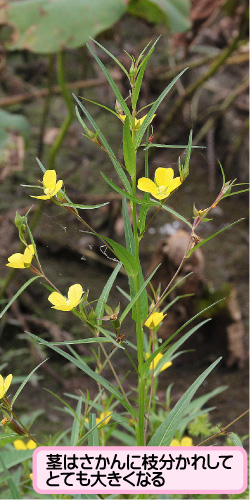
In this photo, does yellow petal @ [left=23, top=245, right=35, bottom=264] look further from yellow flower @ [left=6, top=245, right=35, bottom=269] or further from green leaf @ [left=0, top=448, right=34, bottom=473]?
green leaf @ [left=0, top=448, right=34, bottom=473]

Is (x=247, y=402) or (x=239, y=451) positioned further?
(x=247, y=402)

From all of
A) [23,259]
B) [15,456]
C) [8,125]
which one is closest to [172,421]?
[23,259]

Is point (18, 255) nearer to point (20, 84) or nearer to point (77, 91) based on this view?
point (77, 91)

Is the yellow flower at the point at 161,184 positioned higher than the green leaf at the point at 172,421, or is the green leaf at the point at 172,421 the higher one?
the yellow flower at the point at 161,184

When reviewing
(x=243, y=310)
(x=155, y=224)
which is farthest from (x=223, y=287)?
(x=155, y=224)

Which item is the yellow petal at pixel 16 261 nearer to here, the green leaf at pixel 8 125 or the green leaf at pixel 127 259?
the green leaf at pixel 127 259

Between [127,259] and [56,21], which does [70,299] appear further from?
[56,21]

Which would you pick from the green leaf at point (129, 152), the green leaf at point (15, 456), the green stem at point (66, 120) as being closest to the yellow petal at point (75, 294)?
the green leaf at point (129, 152)

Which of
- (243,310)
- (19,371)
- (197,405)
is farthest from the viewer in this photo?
→ (243,310)
